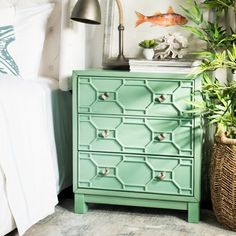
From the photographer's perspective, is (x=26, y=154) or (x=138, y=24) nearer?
(x=26, y=154)

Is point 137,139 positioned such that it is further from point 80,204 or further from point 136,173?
point 80,204

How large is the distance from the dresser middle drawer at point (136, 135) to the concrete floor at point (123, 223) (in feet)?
1.12

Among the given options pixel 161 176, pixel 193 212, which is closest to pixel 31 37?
pixel 161 176

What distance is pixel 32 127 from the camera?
2221 mm

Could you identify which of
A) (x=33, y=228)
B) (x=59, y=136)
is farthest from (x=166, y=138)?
(x=33, y=228)

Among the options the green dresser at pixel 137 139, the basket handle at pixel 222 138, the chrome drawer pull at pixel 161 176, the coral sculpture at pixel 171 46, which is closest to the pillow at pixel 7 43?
the green dresser at pixel 137 139

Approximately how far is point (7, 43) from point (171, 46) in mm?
884

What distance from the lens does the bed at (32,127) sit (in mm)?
2004

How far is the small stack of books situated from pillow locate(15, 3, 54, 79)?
0.60m

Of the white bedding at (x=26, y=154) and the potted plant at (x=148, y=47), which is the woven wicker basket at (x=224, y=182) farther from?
the white bedding at (x=26, y=154)

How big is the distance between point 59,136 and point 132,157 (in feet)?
1.44

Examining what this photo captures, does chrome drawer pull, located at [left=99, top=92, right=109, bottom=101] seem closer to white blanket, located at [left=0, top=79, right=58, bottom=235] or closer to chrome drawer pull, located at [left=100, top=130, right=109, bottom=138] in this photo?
chrome drawer pull, located at [left=100, top=130, right=109, bottom=138]

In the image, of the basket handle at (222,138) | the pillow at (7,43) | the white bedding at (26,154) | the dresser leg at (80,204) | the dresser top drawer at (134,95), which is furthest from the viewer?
the pillow at (7,43)

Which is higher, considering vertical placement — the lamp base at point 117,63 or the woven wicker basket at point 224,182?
the lamp base at point 117,63
